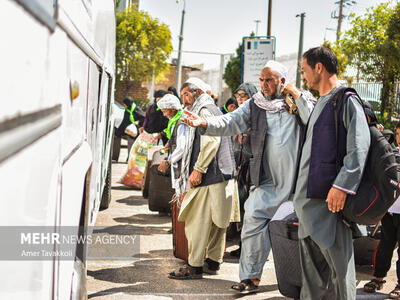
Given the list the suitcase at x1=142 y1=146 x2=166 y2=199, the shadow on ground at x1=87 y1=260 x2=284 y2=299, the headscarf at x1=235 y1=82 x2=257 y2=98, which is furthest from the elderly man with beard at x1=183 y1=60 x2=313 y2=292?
the suitcase at x1=142 y1=146 x2=166 y2=199

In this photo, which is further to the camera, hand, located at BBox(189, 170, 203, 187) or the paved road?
hand, located at BBox(189, 170, 203, 187)

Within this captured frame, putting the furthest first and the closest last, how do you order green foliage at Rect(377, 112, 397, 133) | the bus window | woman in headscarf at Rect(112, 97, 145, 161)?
1. green foliage at Rect(377, 112, 397, 133)
2. woman in headscarf at Rect(112, 97, 145, 161)
3. the bus window

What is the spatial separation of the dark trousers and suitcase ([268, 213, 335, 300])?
41.2 inches

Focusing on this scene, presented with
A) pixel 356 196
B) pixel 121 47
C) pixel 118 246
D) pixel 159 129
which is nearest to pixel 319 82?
pixel 356 196

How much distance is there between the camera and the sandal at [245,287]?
448 cm

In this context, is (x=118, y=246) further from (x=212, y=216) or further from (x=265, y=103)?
(x=265, y=103)

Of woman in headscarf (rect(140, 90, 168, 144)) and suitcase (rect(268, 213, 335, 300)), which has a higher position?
woman in headscarf (rect(140, 90, 168, 144))

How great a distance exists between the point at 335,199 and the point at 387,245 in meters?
1.93

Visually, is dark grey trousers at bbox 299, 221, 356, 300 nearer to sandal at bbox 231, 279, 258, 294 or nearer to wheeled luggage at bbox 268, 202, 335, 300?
wheeled luggage at bbox 268, 202, 335, 300

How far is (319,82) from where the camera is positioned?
11.2ft

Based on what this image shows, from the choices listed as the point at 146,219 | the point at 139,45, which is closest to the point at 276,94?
the point at 146,219

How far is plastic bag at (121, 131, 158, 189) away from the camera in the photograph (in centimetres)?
960

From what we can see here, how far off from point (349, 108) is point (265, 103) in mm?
1400

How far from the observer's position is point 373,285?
4.66 metres
